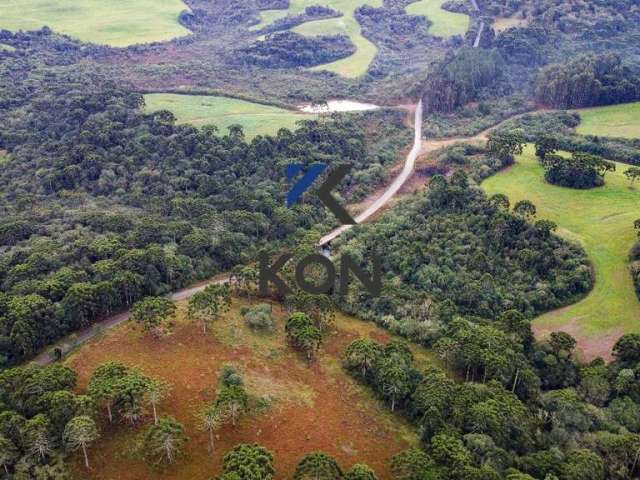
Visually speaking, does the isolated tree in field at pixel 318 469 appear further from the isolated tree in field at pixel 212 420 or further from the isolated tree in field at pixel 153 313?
the isolated tree in field at pixel 153 313

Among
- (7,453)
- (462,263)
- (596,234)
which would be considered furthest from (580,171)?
(7,453)

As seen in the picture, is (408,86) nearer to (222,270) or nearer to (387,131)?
(387,131)

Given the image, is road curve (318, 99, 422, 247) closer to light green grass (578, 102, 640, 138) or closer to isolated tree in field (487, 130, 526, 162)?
isolated tree in field (487, 130, 526, 162)

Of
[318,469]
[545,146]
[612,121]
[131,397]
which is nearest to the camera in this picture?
[318,469]

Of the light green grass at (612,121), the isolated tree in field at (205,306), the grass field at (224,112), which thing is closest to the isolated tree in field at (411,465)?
the isolated tree in field at (205,306)

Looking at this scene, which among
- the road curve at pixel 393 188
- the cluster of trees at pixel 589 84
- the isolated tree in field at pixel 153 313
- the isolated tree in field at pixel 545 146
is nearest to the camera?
the isolated tree in field at pixel 153 313

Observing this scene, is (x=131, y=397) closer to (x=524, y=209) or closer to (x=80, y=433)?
(x=80, y=433)

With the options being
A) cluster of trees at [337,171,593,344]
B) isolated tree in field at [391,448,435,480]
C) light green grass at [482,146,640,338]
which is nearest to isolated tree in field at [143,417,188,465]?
isolated tree in field at [391,448,435,480]
